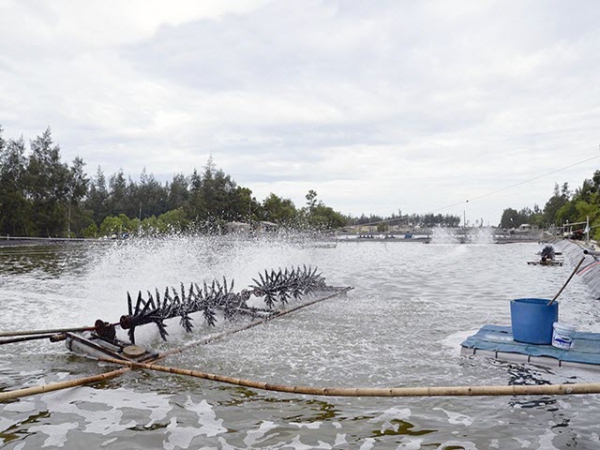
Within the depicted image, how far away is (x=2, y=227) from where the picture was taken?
49594 millimetres

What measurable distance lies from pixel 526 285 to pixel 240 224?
2285 inches

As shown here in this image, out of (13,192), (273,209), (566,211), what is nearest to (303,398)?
(13,192)

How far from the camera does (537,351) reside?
596 cm

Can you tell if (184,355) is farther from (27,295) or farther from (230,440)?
(27,295)

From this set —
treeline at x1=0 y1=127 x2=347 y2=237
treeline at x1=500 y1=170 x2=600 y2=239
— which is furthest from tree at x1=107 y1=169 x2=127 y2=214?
treeline at x1=500 y1=170 x2=600 y2=239

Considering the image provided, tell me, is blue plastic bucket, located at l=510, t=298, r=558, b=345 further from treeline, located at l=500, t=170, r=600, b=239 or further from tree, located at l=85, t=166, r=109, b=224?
tree, located at l=85, t=166, r=109, b=224

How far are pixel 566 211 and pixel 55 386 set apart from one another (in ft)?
307

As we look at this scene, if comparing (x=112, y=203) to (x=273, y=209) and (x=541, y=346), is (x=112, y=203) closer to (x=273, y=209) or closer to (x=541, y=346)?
(x=273, y=209)

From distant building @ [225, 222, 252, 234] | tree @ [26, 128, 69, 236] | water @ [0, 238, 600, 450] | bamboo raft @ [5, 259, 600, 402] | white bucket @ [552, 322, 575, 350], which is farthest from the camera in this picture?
distant building @ [225, 222, 252, 234]

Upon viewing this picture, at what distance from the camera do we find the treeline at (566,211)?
50.7 metres

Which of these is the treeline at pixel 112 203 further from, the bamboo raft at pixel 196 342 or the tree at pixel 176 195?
the bamboo raft at pixel 196 342

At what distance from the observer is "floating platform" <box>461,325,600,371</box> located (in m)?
5.61

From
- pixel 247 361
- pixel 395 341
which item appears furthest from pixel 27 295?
pixel 395 341

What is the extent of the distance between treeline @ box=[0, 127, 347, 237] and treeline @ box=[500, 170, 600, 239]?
45852 mm
